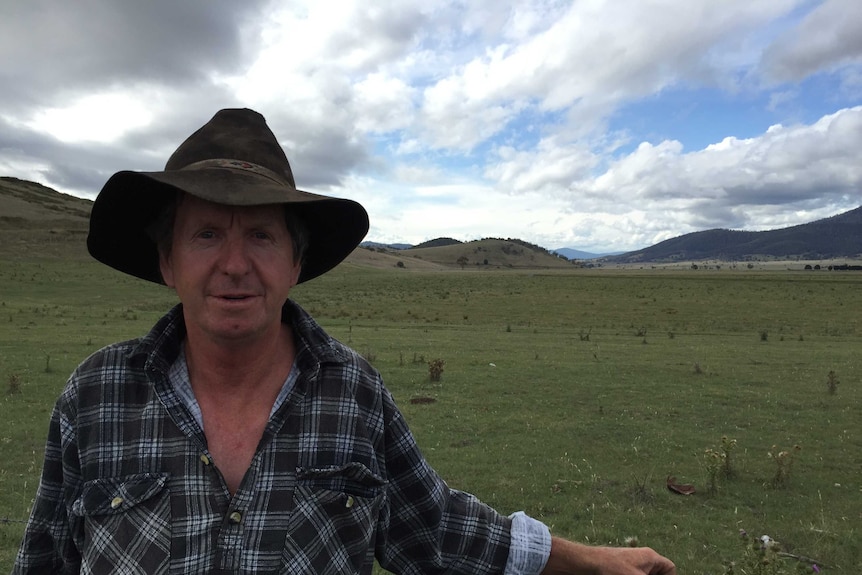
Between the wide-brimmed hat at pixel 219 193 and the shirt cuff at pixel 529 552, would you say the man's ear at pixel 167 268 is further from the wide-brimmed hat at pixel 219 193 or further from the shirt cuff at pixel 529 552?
the shirt cuff at pixel 529 552

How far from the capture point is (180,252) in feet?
6.81

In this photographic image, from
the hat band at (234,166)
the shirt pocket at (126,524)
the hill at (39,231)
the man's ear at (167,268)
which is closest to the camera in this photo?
the shirt pocket at (126,524)

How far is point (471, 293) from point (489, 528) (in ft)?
160

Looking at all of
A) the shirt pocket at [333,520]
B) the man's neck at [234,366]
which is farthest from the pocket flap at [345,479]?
the man's neck at [234,366]

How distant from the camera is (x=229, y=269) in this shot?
194cm

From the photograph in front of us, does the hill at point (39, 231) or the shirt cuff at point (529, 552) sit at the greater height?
the hill at point (39, 231)

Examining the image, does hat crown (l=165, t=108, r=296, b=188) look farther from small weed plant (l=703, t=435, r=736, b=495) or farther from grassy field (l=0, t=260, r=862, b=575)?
small weed plant (l=703, t=435, r=736, b=495)

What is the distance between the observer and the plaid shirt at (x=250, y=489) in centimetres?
181

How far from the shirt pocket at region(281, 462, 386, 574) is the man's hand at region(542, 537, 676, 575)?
A: 695 mm

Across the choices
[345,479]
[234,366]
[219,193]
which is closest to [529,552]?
[345,479]

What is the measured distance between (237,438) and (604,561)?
1374mm

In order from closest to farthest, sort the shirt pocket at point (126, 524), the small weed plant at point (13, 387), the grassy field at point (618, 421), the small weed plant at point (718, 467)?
the shirt pocket at point (126, 524)
the grassy field at point (618, 421)
the small weed plant at point (718, 467)
the small weed plant at point (13, 387)

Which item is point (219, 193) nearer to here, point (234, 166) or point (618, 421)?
point (234, 166)

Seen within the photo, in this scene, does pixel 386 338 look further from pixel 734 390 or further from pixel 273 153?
pixel 273 153
